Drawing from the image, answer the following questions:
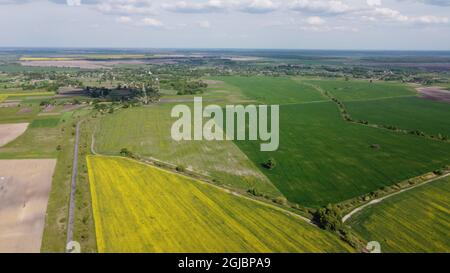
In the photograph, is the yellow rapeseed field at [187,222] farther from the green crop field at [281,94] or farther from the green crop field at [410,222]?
the green crop field at [281,94]

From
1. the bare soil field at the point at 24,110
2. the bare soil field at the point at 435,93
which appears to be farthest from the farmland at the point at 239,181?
the bare soil field at the point at 435,93

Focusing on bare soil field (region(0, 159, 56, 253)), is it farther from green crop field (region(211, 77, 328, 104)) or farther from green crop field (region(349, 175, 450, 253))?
green crop field (region(211, 77, 328, 104))

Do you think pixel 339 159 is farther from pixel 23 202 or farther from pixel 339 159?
pixel 23 202

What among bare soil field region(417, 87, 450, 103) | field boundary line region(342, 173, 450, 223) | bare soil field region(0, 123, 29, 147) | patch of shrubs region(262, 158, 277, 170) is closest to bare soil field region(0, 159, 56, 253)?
bare soil field region(0, 123, 29, 147)

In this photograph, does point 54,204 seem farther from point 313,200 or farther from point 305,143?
point 305,143

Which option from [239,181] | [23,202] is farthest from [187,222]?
[23,202]
